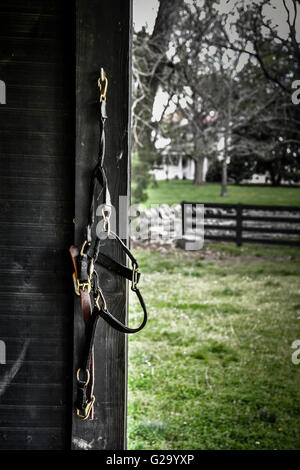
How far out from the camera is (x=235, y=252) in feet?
21.5

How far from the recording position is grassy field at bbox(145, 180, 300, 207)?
874 centimetres

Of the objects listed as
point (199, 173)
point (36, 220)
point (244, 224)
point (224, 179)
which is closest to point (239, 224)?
point (244, 224)

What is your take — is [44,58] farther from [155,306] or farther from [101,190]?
[155,306]

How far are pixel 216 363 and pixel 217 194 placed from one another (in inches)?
279

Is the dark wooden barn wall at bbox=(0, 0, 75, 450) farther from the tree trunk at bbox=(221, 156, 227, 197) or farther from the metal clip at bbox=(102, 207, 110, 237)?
the tree trunk at bbox=(221, 156, 227, 197)

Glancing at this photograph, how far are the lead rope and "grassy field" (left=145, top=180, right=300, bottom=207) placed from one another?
7.24m

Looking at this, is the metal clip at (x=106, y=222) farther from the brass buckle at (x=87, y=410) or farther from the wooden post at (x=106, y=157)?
the brass buckle at (x=87, y=410)

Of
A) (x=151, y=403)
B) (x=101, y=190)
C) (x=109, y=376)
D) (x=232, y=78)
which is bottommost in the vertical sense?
(x=151, y=403)

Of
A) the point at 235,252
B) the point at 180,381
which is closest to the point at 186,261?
the point at 235,252

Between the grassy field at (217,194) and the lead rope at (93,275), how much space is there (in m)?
7.24

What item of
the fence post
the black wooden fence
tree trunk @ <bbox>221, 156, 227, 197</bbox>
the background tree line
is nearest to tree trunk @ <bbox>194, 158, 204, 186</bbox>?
the background tree line

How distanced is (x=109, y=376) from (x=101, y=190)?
423mm

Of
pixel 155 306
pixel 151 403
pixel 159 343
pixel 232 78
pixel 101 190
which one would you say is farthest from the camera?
pixel 232 78

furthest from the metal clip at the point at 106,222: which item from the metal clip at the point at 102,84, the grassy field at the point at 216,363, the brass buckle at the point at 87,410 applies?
the grassy field at the point at 216,363
